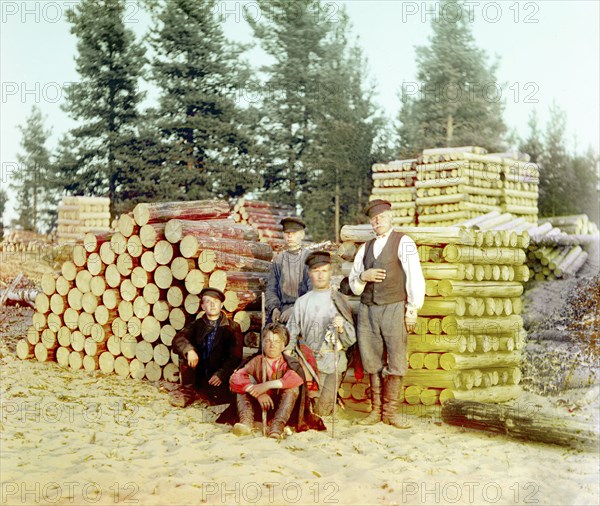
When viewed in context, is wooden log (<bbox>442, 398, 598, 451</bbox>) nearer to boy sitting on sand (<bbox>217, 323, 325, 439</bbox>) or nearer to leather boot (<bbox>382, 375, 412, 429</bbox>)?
leather boot (<bbox>382, 375, 412, 429</bbox>)

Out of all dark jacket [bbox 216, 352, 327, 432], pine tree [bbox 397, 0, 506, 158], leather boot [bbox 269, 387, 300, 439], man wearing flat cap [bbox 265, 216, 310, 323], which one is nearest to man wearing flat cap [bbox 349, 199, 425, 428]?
dark jacket [bbox 216, 352, 327, 432]

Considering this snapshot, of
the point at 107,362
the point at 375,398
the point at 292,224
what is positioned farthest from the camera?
the point at 107,362

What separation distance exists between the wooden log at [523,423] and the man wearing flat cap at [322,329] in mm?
1242

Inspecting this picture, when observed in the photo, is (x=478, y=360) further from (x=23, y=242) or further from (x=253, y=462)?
(x=23, y=242)

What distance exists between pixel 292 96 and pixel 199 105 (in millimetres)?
4119

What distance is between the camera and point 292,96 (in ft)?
97.8

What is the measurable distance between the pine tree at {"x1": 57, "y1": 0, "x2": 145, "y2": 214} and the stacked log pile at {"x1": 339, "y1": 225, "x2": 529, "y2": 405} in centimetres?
2082

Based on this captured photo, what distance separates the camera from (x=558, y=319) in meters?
13.0

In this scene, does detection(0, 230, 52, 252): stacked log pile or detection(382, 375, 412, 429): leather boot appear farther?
detection(0, 230, 52, 252): stacked log pile

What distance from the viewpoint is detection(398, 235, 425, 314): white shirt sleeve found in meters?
7.41

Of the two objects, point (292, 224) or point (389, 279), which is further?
point (292, 224)

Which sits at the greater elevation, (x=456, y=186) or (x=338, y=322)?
(x=456, y=186)

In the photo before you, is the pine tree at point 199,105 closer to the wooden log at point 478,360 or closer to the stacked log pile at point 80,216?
the stacked log pile at point 80,216

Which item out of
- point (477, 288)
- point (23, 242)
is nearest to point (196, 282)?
point (477, 288)
